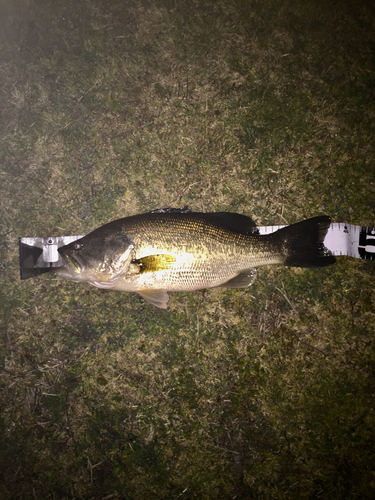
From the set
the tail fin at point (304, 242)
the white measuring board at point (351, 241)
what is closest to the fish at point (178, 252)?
the tail fin at point (304, 242)

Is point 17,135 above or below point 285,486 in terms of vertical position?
above

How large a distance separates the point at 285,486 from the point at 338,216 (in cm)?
306

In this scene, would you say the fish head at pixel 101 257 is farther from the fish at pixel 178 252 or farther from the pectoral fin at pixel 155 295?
the pectoral fin at pixel 155 295

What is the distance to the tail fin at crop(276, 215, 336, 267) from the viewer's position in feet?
9.23

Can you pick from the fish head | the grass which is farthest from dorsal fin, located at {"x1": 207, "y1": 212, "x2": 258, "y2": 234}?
the fish head

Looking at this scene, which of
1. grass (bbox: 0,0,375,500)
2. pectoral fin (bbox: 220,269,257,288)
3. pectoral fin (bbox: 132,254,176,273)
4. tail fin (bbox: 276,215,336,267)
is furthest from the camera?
grass (bbox: 0,0,375,500)

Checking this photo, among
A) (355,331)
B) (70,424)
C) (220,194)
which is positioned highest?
(220,194)

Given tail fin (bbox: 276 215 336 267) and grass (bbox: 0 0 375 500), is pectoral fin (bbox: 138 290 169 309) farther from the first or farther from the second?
tail fin (bbox: 276 215 336 267)

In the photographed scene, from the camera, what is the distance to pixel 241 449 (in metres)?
3.06

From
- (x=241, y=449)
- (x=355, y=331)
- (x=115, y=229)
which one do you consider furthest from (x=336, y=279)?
(x=115, y=229)

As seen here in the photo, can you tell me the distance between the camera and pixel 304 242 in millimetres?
2830

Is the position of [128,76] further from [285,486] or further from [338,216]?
[285,486]

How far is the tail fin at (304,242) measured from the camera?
2.81m

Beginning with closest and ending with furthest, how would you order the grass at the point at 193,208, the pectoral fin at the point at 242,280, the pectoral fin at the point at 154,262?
the pectoral fin at the point at 154,262 < the pectoral fin at the point at 242,280 < the grass at the point at 193,208
